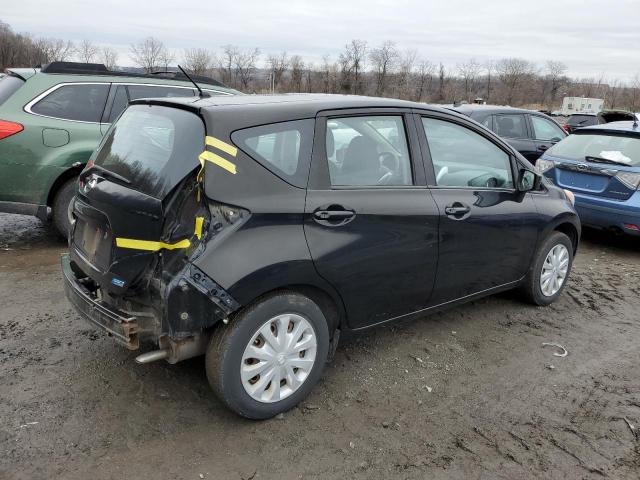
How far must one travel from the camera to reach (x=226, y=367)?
2715 millimetres

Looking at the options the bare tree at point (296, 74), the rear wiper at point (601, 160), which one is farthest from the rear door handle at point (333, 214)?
the bare tree at point (296, 74)

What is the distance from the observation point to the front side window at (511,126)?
888 centimetres

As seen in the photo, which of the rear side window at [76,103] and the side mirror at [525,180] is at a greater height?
the rear side window at [76,103]

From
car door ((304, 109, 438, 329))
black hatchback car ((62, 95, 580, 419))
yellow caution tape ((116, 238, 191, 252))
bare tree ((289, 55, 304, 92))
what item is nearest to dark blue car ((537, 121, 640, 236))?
black hatchback car ((62, 95, 580, 419))

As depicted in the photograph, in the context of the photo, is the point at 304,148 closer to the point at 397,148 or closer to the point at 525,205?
the point at 397,148

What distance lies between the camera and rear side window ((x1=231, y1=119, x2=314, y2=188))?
9.21ft

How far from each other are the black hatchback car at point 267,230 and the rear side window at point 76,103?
2503 millimetres

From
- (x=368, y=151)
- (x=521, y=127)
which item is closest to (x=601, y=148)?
(x=521, y=127)

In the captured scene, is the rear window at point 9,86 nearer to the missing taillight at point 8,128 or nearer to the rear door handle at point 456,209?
the missing taillight at point 8,128

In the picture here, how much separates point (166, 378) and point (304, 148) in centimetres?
162

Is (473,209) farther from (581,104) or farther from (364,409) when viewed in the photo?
(581,104)

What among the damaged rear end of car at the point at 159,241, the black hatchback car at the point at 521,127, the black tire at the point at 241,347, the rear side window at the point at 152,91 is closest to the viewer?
the damaged rear end of car at the point at 159,241

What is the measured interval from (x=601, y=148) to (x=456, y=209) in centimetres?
396

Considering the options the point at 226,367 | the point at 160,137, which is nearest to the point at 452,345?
the point at 226,367
